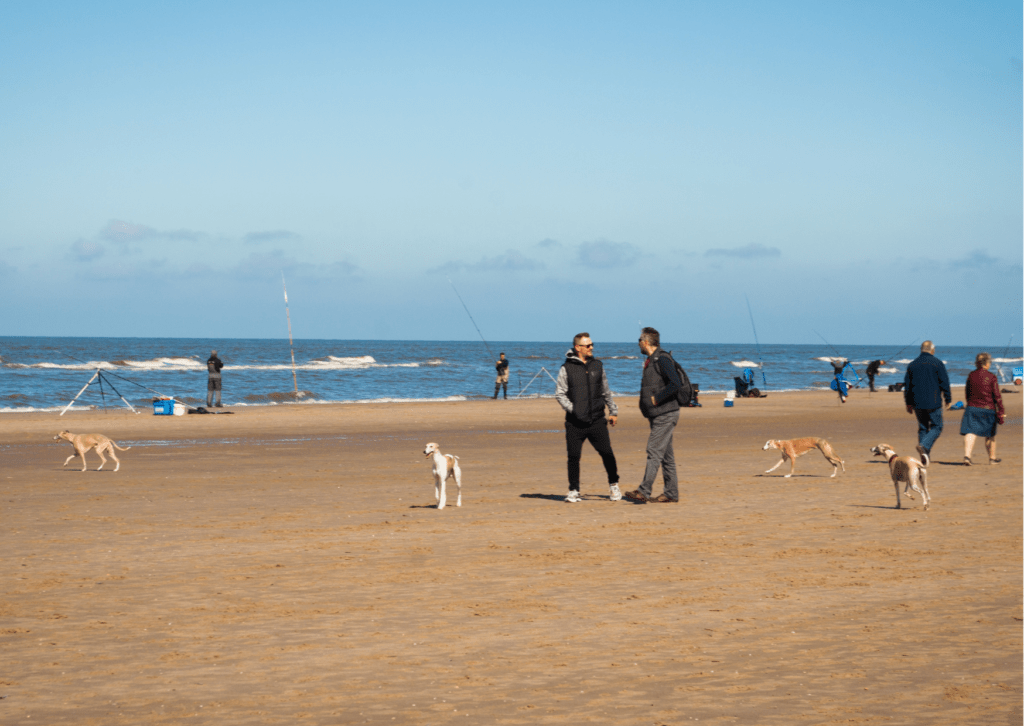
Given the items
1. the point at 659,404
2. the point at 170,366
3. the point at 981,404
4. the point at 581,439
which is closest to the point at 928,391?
the point at 981,404

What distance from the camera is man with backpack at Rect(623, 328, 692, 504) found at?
1012cm

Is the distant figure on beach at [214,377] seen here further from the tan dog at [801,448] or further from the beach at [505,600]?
the tan dog at [801,448]

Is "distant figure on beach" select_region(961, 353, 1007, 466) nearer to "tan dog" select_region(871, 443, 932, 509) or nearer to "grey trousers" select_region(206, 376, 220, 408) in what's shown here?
"tan dog" select_region(871, 443, 932, 509)

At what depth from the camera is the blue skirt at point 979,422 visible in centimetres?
1362

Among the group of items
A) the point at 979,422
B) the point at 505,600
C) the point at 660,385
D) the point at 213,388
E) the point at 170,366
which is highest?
the point at 170,366

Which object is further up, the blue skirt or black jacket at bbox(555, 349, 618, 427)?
black jacket at bbox(555, 349, 618, 427)

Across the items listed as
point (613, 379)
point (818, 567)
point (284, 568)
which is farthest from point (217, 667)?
point (613, 379)

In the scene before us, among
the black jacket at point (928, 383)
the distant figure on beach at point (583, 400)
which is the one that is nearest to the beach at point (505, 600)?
the distant figure on beach at point (583, 400)

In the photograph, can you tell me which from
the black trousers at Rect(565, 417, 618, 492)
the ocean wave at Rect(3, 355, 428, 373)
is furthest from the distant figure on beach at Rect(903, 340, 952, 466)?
the ocean wave at Rect(3, 355, 428, 373)

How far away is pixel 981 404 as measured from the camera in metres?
13.6

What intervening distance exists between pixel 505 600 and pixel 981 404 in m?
9.67

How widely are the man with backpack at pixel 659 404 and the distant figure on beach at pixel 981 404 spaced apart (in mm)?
5292

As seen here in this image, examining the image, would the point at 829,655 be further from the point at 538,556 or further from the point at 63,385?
the point at 63,385

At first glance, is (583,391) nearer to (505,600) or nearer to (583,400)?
(583,400)
